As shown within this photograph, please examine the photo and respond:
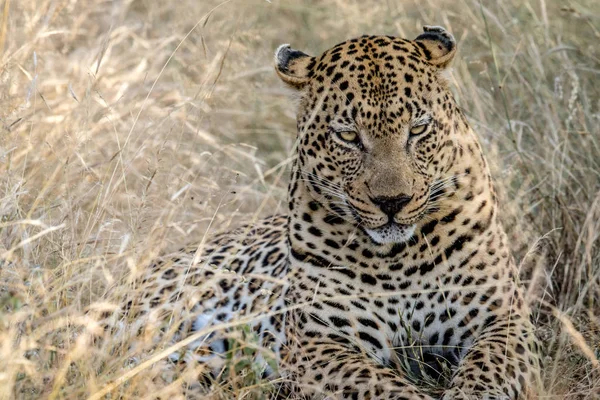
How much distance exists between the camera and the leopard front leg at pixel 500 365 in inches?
206

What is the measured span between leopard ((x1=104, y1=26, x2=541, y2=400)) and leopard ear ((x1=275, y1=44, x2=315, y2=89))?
0.02 meters

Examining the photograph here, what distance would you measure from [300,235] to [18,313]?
209 centimetres

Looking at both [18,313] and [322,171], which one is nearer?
[18,313]

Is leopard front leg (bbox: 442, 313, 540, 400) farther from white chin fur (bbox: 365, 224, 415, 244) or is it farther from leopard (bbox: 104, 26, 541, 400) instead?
white chin fur (bbox: 365, 224, 415, 244)

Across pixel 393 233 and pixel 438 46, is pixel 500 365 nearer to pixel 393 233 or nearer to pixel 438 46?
pixel 393 233

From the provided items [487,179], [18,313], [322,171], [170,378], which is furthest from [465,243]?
[18,313]

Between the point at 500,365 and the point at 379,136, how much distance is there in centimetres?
125

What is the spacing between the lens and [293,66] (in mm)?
6219

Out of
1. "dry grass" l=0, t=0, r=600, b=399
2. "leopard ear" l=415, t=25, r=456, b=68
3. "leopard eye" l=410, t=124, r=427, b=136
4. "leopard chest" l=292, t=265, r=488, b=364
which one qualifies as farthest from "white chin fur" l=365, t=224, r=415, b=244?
"leopard ear" l=415, t=25, r=456, b=68

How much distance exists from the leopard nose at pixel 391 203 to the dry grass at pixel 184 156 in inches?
22.0

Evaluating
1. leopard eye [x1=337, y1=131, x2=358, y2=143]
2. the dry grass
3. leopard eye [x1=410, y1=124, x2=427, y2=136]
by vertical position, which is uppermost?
leopard eye [x1=410, y1=124, x2=427, y2=136]

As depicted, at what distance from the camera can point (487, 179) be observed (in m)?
6.07

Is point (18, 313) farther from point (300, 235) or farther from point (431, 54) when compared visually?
point (431, 54)

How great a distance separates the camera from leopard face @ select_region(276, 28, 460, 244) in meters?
5.64
